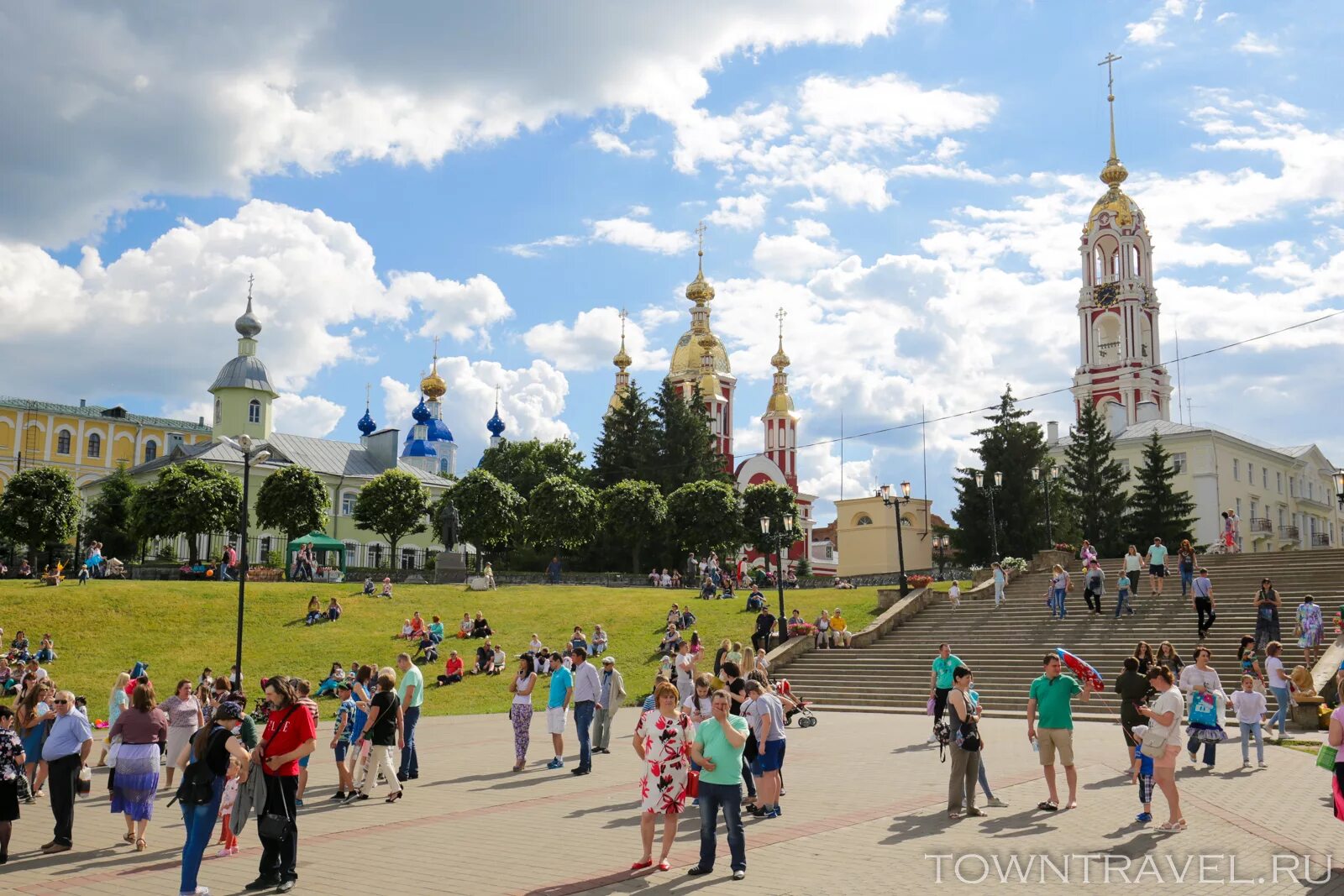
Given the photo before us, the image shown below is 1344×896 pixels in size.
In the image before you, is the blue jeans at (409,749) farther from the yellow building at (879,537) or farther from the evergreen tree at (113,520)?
the evergreen tree at (113,520)

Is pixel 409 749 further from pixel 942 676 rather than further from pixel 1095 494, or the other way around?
pixel 1095 494

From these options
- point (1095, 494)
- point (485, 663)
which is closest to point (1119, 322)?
point (1095, 494)

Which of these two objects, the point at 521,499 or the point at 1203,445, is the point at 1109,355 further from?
the point at 521,499

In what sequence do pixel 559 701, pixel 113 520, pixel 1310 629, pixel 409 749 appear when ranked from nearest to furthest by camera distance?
pixel 409 749
pixel 559 701
pixel 1310 629
pixel 113 520

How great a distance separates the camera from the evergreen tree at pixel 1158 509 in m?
55.1

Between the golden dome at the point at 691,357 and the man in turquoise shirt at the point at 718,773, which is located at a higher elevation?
the golden dome at the point at 691,357

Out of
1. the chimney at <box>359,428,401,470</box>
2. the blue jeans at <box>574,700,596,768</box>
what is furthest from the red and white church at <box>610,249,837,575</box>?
the blue jeans at <box>574,700,596,768</box>

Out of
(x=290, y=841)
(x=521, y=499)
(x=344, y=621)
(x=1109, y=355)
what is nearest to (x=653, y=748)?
(x=290, y=841)

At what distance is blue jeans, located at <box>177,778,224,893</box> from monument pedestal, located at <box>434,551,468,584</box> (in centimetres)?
3760

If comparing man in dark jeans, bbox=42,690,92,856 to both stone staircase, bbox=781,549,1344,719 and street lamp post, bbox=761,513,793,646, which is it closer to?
stone staircase, bbox=781,549,1344,719

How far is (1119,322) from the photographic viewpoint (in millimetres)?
84500

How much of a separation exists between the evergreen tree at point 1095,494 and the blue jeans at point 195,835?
173 ft

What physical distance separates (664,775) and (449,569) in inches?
1562

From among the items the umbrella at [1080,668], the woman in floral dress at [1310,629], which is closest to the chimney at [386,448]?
the woman in floral dress at [1310,629]
